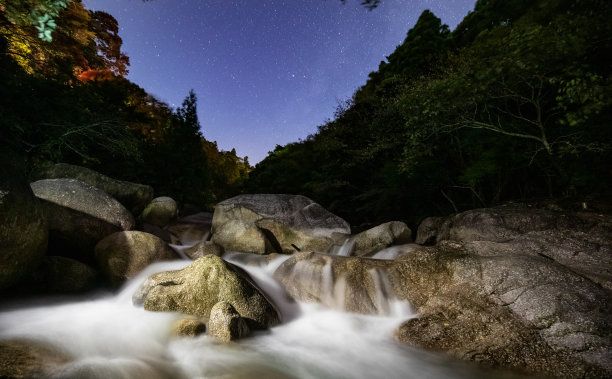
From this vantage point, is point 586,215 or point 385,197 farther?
point 385,197

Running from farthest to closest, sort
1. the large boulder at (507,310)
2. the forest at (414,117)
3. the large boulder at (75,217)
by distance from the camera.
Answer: the forest at (414,117) → the large boulder at (75,217) → the large boulder at (507,310)

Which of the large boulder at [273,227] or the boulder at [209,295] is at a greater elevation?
the large boulder at [273,227]

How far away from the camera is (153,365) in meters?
3.25

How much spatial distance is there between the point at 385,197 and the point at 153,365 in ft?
38.2

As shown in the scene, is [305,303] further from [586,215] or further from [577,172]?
[577,172]

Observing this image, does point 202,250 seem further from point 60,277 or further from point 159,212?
point 159,212

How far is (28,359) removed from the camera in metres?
2.78

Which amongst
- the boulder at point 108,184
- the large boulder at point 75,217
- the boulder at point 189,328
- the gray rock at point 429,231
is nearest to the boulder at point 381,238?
the gray rock at point 429,231

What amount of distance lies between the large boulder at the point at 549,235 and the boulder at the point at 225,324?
15.3 ft

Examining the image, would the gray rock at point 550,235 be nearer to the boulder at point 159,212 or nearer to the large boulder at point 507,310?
the large boulder at point 507,310

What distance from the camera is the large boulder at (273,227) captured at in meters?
9.12

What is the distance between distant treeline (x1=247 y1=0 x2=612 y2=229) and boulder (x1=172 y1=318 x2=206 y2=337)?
25.4 feet

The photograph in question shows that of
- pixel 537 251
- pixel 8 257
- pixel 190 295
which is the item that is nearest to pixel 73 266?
pixel 8 257

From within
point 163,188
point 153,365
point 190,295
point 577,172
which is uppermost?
point 163,188
